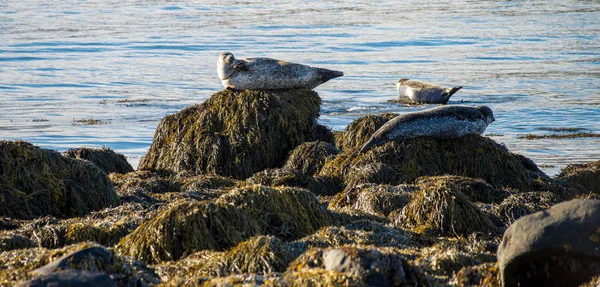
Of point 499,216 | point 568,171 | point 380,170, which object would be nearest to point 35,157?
point 380,170

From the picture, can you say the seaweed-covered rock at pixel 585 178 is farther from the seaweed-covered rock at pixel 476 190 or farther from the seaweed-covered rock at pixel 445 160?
the seaweed-covered rock at pixel 476 190

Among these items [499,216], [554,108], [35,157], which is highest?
[35,157]

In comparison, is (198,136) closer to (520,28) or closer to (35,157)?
(35,157)

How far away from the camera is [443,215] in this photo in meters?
6.39

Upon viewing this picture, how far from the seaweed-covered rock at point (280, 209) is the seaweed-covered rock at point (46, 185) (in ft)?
6.38

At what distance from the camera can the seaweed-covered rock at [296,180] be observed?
827 cm

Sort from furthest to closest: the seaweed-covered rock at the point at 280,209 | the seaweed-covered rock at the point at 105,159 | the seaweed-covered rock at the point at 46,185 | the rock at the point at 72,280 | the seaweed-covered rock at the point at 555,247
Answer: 1. the seaweed-covered rock at the point at 105,159
2. the seaweed-covered rock at the point at 46,185
3. the seaweed-covered rock at the point at 280,209
4. the seaweed-covered rock at the point at 555,247
5. the rock at the point at 72,280

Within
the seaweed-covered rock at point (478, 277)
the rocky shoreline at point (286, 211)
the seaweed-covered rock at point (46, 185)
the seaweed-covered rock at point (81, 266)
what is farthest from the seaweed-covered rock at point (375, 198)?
the seaweed-covered rock at point (81, 266)

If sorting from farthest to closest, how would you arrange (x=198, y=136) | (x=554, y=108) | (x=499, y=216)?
(x=554, y=108) < (x=198, y=136) < (x=499, y=216)

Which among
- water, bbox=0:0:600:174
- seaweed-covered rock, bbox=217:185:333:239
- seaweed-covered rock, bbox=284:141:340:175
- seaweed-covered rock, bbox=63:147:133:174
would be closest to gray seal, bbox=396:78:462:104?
water, bbox=0:0:600:174

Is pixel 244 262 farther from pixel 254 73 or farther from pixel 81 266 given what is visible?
pixel 254 73

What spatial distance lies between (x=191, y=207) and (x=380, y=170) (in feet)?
10.7

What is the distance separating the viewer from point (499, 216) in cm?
685

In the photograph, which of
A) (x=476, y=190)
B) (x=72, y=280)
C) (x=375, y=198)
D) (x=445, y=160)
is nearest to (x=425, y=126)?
(x=445, y=160)
